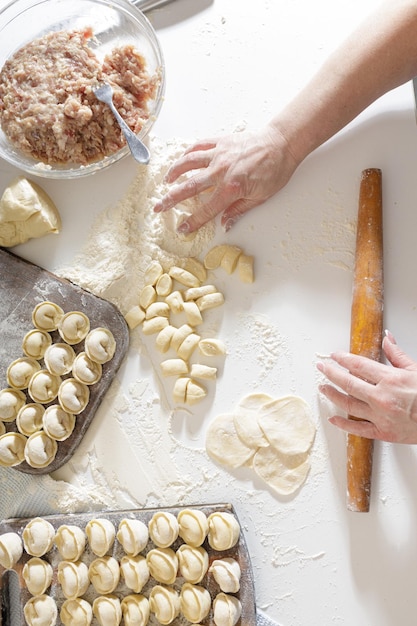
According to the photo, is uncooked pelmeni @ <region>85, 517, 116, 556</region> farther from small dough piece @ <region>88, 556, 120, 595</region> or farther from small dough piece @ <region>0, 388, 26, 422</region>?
small dough piece @ <region>0, 388, 26, 422</region>

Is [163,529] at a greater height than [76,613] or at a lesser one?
greater

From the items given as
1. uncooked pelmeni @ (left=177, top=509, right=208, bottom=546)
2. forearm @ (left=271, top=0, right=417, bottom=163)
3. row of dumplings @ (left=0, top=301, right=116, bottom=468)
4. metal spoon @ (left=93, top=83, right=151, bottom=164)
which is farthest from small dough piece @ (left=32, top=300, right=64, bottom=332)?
forearm @ (left=271, top=0, right=417, bottom=163)

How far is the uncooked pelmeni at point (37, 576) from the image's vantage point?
1219mm

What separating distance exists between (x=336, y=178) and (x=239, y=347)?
38 cm

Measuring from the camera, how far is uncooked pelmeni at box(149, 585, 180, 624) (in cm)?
117

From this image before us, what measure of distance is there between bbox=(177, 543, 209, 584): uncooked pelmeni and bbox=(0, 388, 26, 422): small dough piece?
1.38 ft

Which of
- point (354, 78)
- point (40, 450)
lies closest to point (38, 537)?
point (40, 450)

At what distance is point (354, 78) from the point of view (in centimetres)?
115

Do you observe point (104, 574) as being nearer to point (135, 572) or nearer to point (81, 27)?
point (135, 572)

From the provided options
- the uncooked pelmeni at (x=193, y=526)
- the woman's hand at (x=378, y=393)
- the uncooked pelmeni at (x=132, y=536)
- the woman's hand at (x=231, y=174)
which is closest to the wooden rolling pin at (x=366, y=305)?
the woman's hand at (x=378, y=393)

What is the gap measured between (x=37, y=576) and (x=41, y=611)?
6 cm

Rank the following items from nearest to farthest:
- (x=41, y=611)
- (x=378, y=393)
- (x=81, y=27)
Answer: (x=378, y=393)
(x=41, y=611)
(x=81, y=27)

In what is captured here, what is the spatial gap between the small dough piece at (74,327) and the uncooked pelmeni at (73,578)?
0.42 meters

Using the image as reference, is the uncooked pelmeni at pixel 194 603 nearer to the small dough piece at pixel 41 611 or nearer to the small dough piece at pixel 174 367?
the small dough piece at pixel 41 611
